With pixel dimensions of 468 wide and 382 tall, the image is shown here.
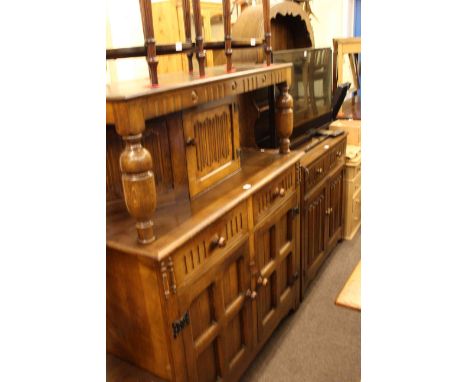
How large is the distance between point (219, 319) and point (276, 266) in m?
0.47

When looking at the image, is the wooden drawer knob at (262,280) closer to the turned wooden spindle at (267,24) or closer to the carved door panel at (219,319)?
the carved door panel at (219,319)

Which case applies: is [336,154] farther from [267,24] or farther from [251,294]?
[251,294]

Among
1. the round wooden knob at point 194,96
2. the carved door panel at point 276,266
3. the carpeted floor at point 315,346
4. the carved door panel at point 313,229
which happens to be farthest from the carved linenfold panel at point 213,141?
the carpeted floor at point 315,346

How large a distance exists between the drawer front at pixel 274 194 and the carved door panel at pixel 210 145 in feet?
0.54

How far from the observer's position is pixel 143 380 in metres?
1.19

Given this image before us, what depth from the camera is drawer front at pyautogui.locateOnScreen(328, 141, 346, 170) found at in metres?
2.40

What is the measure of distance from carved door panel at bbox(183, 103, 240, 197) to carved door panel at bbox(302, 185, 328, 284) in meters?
0.67

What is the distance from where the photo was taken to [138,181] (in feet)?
3.34

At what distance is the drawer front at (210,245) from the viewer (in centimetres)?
114
